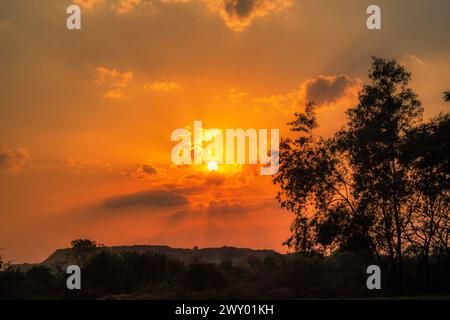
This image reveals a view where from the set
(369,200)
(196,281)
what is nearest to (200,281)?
(196,281)

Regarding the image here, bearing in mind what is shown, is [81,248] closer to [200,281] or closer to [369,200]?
[200,281]

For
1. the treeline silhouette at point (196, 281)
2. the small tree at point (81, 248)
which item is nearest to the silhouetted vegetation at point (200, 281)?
the treeline silhouette at point (196, 281)

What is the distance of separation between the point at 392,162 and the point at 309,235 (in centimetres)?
875

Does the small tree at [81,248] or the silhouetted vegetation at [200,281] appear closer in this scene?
the silhouetted vegetation at [200,281]

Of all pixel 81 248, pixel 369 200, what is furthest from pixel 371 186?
pixel 81 248

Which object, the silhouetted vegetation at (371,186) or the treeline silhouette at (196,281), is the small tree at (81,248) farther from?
the silhouetted vegetation at (371,186)

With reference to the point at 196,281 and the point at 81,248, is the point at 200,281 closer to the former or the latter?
the point at 196,281

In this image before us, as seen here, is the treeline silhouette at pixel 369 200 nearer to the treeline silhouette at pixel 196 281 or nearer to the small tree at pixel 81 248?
the treeline silhouette at pixel 196 281

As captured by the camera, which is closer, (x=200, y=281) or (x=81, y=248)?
(x=200, y=281)

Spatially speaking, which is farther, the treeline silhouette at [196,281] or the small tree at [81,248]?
the small tree at [81,248]

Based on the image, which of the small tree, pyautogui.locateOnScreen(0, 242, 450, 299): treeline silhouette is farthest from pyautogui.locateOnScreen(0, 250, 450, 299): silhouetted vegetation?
the small tree

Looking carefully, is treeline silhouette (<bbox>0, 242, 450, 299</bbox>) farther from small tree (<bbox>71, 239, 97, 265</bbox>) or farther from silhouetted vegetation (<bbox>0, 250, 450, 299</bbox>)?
small tree (<bbox>71, 239, 97, 265</bbox>)
